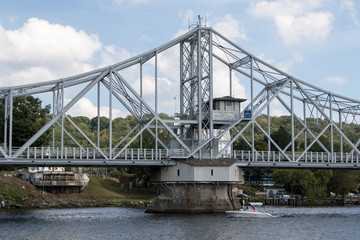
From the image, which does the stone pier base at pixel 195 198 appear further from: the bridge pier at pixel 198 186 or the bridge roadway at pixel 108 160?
the bridge roadway at pixel 108 160

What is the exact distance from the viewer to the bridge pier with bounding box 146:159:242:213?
8125 centimetres

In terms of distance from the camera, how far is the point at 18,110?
336 ft

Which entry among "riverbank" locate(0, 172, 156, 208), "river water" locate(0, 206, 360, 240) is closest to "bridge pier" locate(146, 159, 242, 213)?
"river water" locate(0, 206, 360, 240)

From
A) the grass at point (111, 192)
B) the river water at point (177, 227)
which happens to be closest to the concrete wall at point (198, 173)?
the river water at point (177, 227)

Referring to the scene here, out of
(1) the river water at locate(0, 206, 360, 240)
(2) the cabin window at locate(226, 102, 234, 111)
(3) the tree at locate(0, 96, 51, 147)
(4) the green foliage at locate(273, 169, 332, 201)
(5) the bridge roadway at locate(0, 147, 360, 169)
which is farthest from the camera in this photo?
(4) the green foliage at locate(273, 169, 332, 201)

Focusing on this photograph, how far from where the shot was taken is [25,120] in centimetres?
10131

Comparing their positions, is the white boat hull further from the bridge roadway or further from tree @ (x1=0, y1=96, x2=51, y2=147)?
tree @ (x1=0, y1=96, x2=51, y2=147)

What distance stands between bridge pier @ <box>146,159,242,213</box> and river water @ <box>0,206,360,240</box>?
2.81 metres

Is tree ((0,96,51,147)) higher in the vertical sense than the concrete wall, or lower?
higher

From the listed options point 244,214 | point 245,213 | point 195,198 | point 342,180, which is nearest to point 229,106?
point 195,198

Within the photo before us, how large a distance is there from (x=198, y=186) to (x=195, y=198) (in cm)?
173

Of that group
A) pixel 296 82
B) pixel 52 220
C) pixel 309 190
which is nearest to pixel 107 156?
pixel 52 220

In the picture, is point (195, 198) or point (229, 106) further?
point (229, 106)

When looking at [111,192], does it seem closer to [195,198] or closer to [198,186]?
[195,198]
